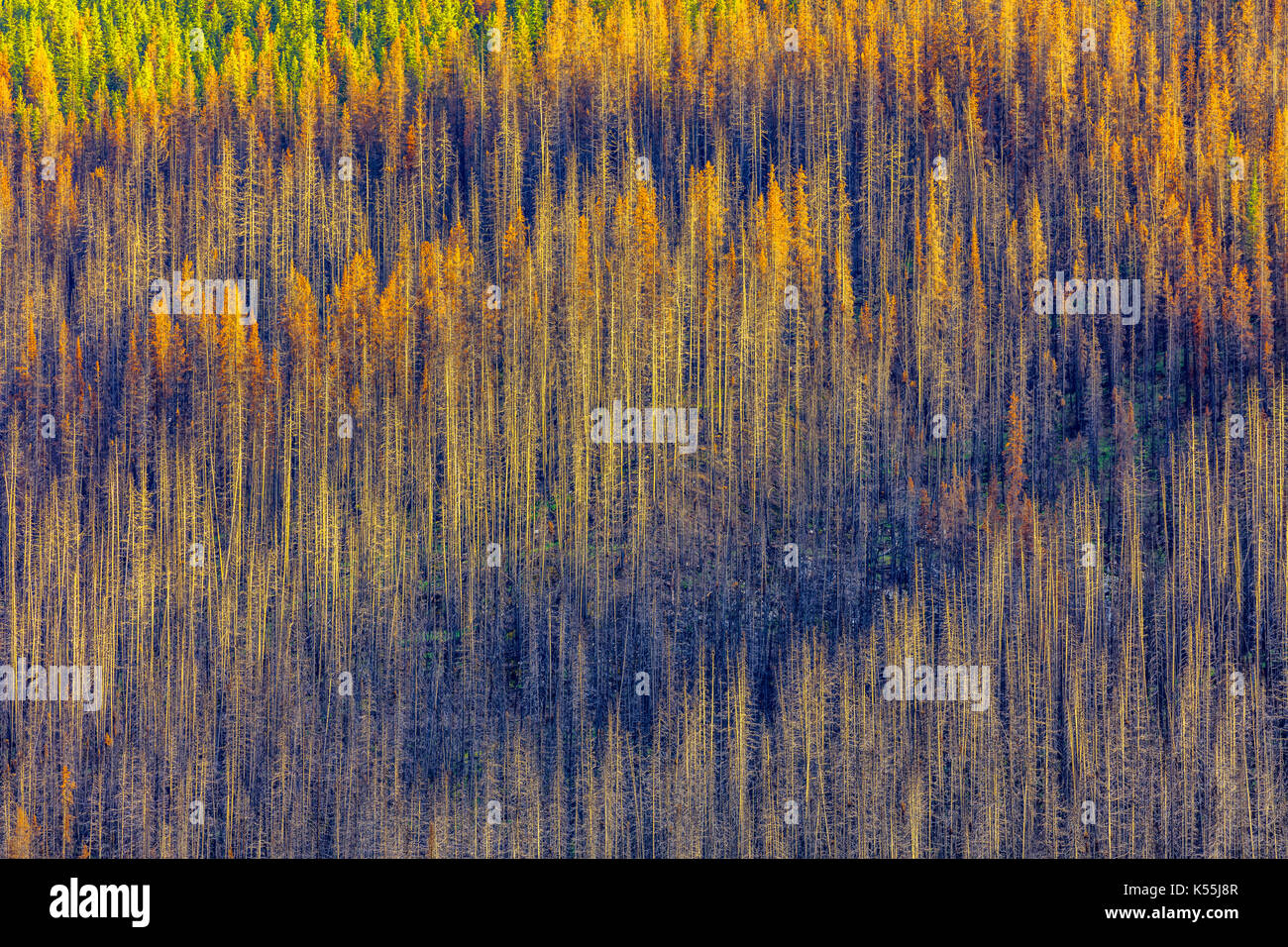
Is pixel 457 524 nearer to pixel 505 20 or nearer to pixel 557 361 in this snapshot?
pixel 557 361

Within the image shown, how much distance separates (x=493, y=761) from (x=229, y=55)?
33.9ft

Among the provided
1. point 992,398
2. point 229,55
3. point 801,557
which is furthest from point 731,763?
point 229,55

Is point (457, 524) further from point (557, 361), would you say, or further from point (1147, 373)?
point (1147, 373)

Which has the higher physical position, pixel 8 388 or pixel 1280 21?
pixel 1280 21

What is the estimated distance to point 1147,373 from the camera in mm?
14625

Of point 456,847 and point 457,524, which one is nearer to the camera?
point 456,847

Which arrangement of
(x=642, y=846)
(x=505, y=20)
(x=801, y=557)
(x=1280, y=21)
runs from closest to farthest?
(x=642, y=846) → (x=801, y=557) → (x=1280, y=21) → (x=505, y=20)

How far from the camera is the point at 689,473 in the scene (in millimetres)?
13609

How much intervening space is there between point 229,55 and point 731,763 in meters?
11.6

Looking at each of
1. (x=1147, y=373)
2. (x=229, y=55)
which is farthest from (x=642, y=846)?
(x=229, y=55)

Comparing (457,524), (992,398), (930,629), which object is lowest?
(930,629)

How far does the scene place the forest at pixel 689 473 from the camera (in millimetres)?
13086

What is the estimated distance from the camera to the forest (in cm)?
1309

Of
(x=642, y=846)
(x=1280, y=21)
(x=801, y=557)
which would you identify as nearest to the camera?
(x=642, y=846)
